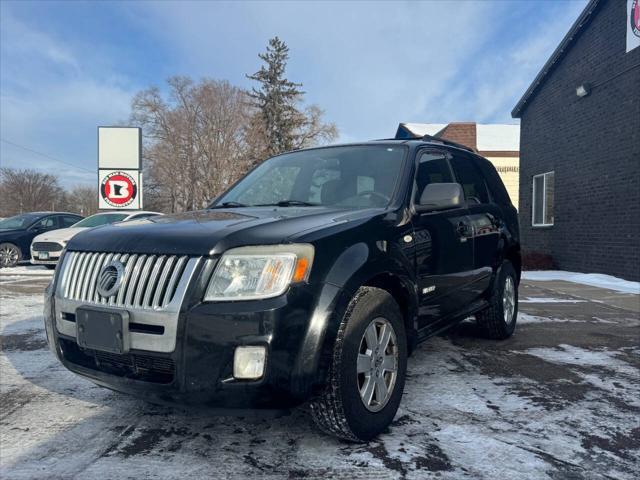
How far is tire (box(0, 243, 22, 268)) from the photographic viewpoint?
1312 centimetres

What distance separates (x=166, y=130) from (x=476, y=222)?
150ft

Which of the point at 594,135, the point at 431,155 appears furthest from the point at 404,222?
the point at 594,135

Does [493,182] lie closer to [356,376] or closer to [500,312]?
[500,312]

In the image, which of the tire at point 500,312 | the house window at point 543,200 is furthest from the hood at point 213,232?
the house window at point 543,200

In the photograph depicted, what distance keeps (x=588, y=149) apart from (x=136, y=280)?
1122cm

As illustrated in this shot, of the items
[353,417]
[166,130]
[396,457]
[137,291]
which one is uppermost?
[166,130]

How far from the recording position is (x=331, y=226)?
2555 mm

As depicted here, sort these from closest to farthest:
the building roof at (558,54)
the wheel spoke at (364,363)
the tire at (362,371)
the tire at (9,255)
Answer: the tire at (362,371), the wheel spoke at (364,363), the building roof at (558,54), the tire at (9,255)

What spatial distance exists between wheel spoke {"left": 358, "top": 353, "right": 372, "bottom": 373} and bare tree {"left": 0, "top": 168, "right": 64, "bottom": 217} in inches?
2733

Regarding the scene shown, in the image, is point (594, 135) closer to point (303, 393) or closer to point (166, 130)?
point (303, 393)

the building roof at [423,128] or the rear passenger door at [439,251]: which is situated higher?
the building roof at [423,128]

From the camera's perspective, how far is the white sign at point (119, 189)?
10469 mm

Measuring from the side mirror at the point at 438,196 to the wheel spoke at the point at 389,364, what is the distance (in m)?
0.99

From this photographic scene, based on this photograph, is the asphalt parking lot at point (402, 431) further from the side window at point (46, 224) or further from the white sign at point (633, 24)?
the side window at point (46, 224)
